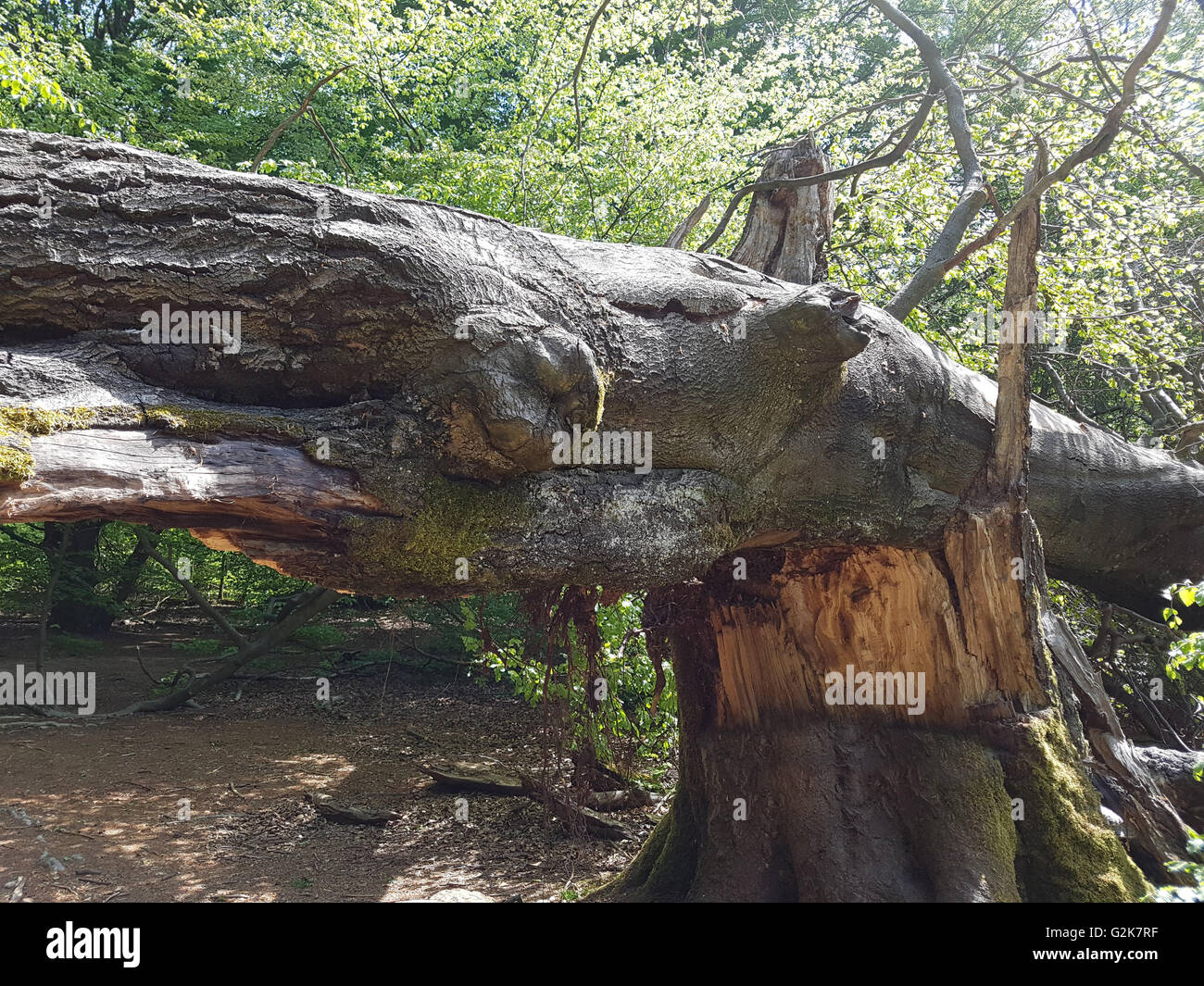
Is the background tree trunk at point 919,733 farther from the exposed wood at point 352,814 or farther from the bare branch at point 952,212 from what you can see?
the exposed wood at point 352,814

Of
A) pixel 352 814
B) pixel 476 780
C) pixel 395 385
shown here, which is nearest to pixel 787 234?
pixel 395 385

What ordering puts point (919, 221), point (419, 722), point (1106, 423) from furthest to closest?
point (419, 722) < point (1106, 423) < point (919, 221)

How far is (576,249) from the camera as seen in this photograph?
11.7ft

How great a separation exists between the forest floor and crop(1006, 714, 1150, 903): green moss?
2.64 meters

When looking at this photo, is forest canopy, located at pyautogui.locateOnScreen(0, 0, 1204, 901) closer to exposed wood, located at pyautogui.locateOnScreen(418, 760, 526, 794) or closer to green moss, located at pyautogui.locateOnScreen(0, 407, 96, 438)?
green moss, located at pyautogui.locateOnScreen(0, 407, 96, 438)

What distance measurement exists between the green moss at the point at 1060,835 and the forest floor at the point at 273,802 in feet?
8.66

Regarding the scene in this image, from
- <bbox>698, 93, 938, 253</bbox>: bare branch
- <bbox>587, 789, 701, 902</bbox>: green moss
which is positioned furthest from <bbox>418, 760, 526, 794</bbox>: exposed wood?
<bbox>698, 93, 938, 253</bbox>: bare branch

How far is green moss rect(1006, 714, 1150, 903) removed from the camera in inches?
152

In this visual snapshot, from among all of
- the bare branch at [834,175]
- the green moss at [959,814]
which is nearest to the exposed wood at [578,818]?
the green moss at [959,814]

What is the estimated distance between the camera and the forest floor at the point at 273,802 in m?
6.11

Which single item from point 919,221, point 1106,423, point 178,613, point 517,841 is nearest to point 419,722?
point 517,841

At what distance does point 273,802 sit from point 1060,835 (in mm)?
6290
